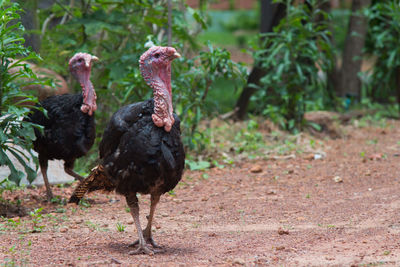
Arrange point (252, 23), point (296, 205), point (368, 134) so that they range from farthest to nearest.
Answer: point (252, 23)
point (368, 134)
point (296, 205)

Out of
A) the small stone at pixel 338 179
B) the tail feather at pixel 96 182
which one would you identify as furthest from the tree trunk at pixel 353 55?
the tail feather at pixel 96 182

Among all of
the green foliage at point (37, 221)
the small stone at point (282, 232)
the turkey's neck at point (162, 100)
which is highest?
the turkey's neck at point (162, 100)

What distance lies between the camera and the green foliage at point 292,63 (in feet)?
29.4

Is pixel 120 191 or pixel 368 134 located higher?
pixel 120 191

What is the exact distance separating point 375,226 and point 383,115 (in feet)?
22.7

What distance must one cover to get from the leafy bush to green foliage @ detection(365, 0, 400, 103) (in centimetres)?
436

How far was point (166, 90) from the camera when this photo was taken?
4289 mm

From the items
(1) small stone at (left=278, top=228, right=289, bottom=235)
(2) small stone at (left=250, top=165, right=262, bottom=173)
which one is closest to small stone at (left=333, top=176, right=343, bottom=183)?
(2) small stone at (left=250, top=165, right=262, bottom=173)

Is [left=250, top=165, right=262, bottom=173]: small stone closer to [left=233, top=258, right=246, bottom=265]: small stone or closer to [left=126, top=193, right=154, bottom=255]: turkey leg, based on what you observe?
[left=126, top=193, right=154, bottom=255]: turkey leg

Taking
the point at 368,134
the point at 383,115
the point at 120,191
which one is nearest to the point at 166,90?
the point at 120,191

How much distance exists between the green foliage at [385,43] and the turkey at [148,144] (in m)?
7.39

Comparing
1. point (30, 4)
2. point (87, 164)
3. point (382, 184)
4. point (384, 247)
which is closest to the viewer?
point (384, 247)

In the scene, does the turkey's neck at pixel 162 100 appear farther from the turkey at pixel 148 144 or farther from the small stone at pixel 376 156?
the small stone at pixel 376 156

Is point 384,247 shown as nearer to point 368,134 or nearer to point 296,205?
point 296,205
